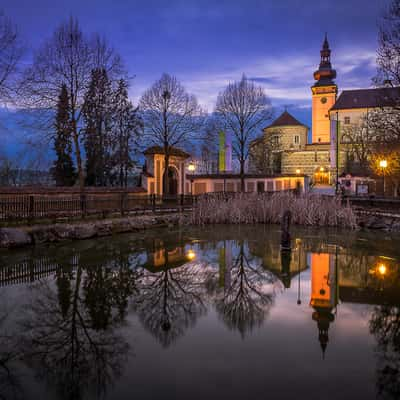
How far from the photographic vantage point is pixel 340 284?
7.38 meters

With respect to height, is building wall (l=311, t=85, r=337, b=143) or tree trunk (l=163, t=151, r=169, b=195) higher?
building wall (l=311, t=85, r=337, b=143)

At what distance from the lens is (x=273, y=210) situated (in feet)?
59.7

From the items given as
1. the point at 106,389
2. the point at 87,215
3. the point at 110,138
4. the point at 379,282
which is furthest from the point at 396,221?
the point at 110,138

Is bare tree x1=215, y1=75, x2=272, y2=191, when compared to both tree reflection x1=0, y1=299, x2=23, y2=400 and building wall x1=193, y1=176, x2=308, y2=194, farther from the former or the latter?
tree reflection x1=0, y1=299, x2=23, y2=400

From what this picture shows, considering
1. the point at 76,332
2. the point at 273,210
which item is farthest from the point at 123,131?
the point at 76,332

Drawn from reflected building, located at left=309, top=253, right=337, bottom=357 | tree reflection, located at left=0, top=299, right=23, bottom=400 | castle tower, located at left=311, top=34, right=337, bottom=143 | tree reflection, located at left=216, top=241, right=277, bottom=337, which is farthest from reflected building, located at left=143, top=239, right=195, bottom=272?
castle tower, located at left=311, top=34, right=337, bottom=143

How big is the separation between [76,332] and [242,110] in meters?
32.3

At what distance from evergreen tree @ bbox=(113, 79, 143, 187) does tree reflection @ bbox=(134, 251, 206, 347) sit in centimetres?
2743

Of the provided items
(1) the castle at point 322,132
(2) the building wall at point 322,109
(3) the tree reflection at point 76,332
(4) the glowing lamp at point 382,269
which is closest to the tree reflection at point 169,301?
(3) the tree reflection at point 76,332

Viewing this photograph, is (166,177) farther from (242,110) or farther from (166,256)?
(166,256)

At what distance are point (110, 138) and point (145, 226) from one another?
1936 cm

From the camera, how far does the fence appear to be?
14484 mm

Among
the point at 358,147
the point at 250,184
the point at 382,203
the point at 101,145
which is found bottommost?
the point at 382,203

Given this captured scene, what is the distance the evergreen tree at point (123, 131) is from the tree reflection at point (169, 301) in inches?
1080
